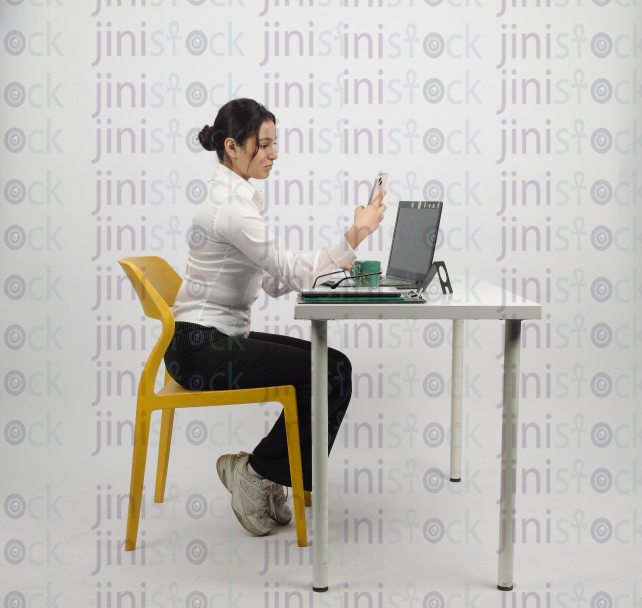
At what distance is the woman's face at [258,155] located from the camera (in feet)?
7.14

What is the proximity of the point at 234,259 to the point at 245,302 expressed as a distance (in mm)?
137

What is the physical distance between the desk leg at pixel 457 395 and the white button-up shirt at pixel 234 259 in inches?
27.6

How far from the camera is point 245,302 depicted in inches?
86.5

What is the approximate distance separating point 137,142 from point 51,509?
1607 mm

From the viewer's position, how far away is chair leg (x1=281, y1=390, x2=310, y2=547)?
2041 millimetres

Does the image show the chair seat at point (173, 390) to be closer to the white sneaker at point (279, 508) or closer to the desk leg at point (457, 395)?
the white sneaker at point (279, 508)

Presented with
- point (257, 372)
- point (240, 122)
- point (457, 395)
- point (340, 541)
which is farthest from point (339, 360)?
point (240, 122)

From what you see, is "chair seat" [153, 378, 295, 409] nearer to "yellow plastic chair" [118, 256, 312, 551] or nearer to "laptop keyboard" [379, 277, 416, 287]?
"yellow plastic chair" [118, 256, 312, 551]

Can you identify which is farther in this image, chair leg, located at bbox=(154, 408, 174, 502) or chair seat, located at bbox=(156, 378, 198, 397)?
chair leg, located at bbox=(154, 408, 174, 502)

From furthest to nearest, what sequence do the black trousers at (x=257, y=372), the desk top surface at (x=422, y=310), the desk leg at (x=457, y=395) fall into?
the desk leg at (x=457, y=395) < the black trousers at (x=257, y=372) < the desk top surface at (x=422, y=310)

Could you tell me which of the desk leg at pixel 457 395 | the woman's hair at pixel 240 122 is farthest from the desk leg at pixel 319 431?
the desk leg at pixel 457 395

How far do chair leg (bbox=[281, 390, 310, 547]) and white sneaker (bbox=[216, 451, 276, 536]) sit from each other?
11 centimetres

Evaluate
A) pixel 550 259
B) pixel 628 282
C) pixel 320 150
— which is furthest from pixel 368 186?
pixel 628 282

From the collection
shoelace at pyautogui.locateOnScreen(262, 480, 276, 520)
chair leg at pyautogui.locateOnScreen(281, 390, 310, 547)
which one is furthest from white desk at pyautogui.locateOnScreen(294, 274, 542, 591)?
shoelace at pyautogui.locateOnScreen(262, 480, 276, 520)
